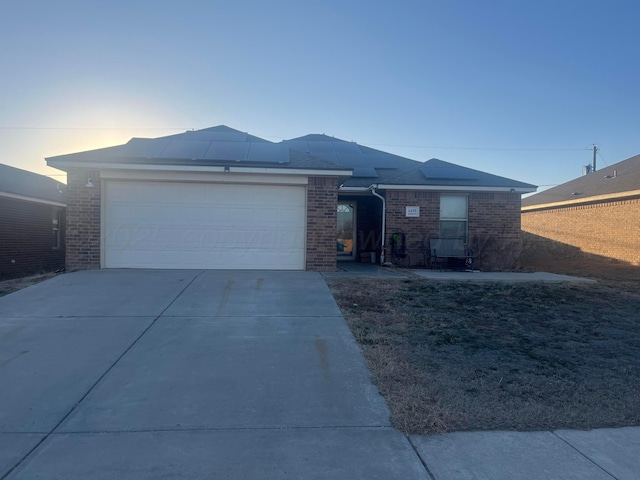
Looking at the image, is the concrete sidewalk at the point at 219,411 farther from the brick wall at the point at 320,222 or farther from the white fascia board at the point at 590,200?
the white fascia board at the point at 590,200

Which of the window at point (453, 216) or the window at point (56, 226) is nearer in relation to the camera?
the window at point (453, 216)

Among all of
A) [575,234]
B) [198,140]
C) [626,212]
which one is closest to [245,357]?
[198,140]

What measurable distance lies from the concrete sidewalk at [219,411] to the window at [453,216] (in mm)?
8034

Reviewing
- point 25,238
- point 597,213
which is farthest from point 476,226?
point 25,238

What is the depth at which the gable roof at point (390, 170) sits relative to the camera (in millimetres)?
14430

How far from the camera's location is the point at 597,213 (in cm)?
1914

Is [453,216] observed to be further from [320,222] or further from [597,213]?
[597,213]

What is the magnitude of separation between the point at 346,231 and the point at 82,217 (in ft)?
29.1

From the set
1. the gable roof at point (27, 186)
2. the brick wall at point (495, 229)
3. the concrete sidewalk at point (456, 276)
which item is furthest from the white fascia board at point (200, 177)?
the gable roof at point (27, 186)

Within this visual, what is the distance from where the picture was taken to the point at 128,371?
5223mm

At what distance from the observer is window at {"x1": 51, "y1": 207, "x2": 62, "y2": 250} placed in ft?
63.5

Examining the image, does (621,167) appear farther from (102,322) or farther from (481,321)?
(102,322)

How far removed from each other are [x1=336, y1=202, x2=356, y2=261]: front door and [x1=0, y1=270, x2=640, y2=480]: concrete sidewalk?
379 inches

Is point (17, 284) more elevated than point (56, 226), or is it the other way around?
point (56, 226)
